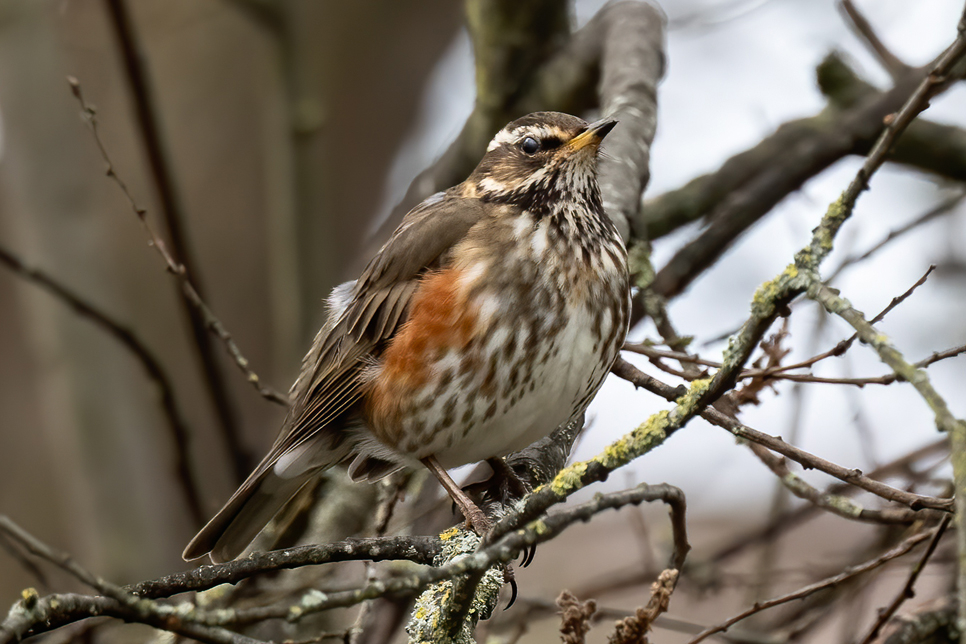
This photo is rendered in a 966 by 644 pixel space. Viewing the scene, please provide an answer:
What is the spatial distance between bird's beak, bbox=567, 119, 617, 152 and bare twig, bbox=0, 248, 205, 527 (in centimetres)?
191

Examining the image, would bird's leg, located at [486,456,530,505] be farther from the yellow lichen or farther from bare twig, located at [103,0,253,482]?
bare twig, located at [103,0,253,482]

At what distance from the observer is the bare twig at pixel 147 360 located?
3.81 m

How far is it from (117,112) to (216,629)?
5705mm

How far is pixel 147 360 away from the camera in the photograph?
383 cm

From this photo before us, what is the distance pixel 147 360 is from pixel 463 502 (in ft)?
5.23

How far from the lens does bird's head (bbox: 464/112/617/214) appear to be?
11.7ft

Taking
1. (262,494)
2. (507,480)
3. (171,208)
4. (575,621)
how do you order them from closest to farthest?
1. (575,621)
2. (507,480)
3. (262,494)
4. (171,208)

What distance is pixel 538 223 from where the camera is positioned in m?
3.44

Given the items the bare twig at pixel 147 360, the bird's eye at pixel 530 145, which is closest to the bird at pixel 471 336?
the bird's eye at pixel 530 145

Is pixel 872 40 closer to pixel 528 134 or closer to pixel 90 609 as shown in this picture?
pixel 528 134

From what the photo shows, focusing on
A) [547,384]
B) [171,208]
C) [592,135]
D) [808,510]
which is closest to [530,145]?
[592,135]

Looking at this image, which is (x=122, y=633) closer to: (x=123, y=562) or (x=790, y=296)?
(x=123, y=562)

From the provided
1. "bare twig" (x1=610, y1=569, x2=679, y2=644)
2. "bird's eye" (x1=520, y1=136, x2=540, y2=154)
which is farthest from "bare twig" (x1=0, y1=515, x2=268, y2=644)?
"bird's eye" (x1=520, y1=136, x2=540, y2=154)

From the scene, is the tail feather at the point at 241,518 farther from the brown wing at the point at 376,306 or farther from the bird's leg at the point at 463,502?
the bird's leg at the point at 463,502
